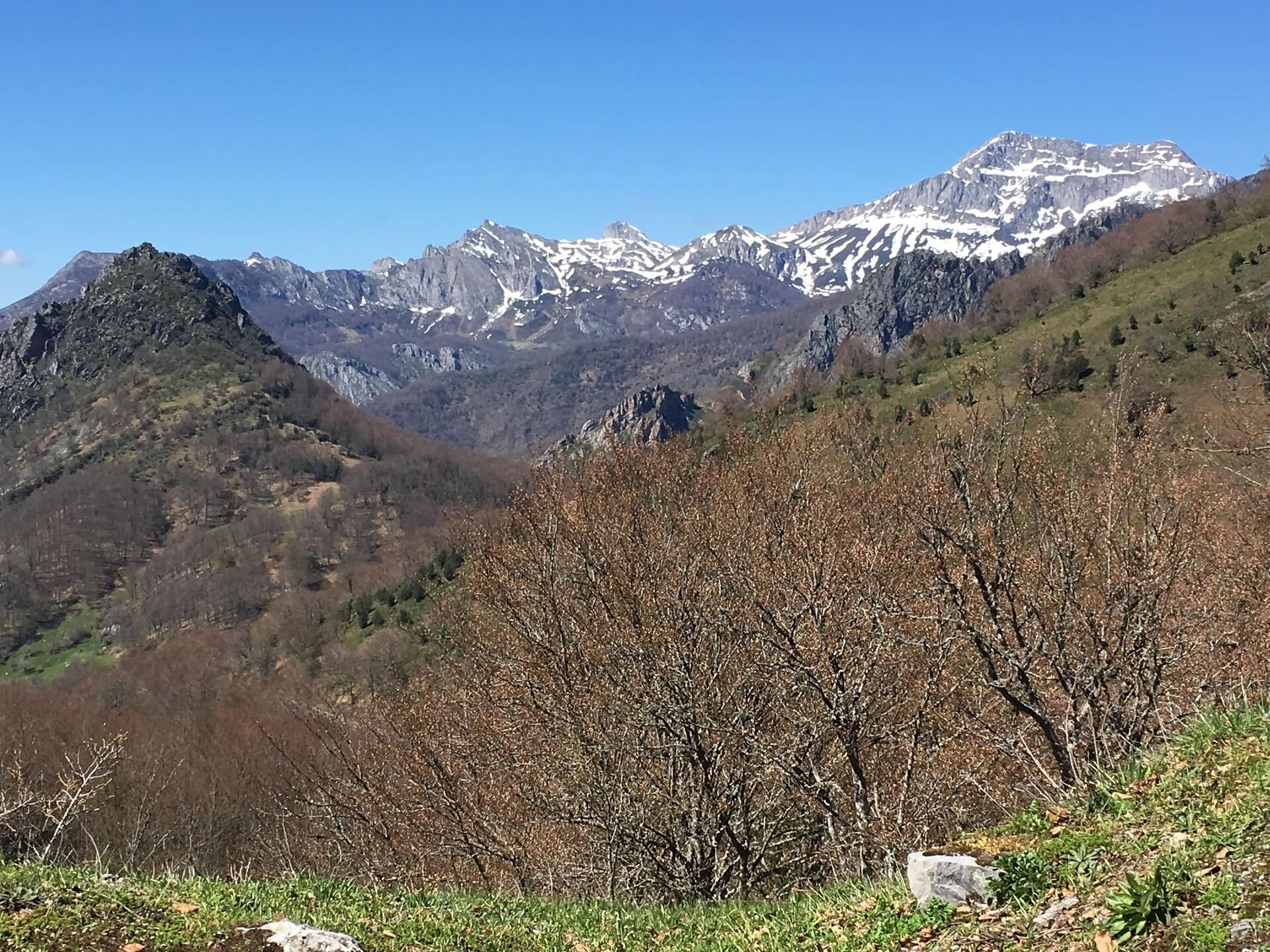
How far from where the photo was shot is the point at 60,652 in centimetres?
15200

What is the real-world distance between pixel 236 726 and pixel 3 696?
26.7 metres

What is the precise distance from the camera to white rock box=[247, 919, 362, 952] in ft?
21.2

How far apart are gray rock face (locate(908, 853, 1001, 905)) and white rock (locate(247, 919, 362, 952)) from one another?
473 centimetres

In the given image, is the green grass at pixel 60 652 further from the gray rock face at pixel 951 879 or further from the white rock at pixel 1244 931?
the white rock at pixel 1244 931

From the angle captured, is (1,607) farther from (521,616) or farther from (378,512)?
(521,616)

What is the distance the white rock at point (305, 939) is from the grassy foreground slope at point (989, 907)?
0.18 meters

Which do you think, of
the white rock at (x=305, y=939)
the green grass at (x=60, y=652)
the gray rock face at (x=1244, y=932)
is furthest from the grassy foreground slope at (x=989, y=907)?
the green grass at (x=60, y=652)

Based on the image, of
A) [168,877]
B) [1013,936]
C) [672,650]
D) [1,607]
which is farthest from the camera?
[1,607]

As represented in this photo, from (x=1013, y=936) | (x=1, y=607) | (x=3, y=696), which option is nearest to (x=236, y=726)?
(x=3, y=696)

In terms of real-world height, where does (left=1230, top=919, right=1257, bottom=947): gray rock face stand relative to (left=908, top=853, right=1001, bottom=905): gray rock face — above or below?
above

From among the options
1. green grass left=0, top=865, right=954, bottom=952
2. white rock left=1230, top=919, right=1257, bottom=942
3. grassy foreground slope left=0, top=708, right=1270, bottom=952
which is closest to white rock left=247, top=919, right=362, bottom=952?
grassy foreground slope left=0, top=708, right=1270, bottom=952

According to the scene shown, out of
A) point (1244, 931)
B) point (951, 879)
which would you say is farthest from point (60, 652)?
point (1244, 931)

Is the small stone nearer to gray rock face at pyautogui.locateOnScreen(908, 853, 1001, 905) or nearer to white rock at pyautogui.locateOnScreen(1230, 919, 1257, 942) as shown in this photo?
gray rock face at pyautogui.locateOnScreen(908, 853, 1001, 905)

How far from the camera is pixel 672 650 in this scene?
1578 centimetres
